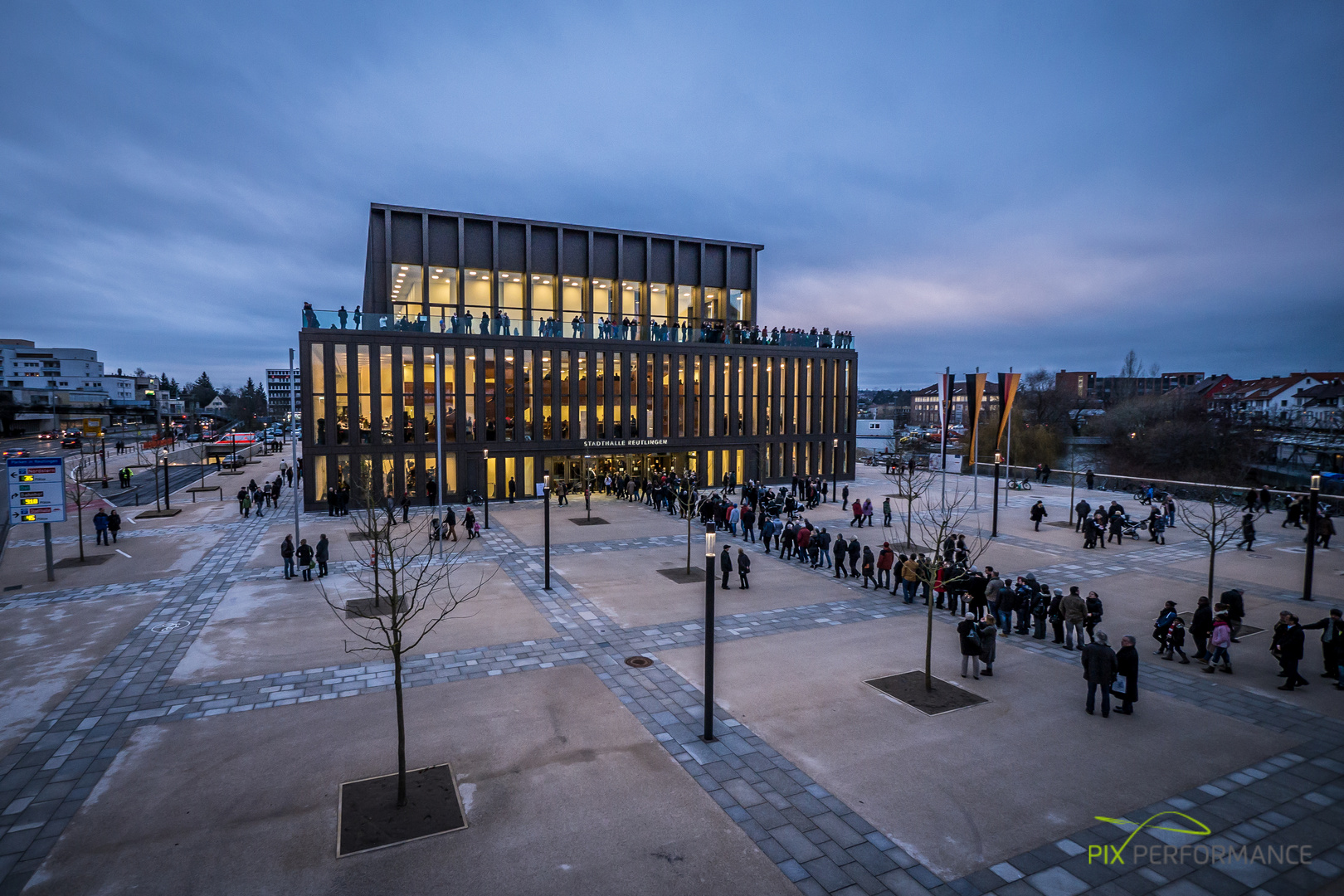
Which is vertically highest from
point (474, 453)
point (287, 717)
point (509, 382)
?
point (509, 382)

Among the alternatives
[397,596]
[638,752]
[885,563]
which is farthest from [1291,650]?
[397,596]

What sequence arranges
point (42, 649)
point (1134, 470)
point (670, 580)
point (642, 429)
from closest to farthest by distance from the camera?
point (42, 649)
point (670, 580)
point (642, 429)
point (1134, 470)

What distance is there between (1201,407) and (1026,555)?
54.5 m

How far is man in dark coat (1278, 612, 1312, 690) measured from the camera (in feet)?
38.0

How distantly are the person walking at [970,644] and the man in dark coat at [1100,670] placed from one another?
72.4 inches

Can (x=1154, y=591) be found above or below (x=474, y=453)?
below

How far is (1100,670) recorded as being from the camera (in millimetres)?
10672

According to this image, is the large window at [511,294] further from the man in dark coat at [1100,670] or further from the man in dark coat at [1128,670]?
the man in dark coat at [1128,670]

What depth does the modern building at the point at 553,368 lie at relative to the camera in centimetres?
3412

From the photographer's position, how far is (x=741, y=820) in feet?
26.0

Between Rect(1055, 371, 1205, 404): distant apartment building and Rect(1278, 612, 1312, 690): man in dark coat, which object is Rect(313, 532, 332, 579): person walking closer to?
Rect(1278, 612, 1312, 690): man in dark coat

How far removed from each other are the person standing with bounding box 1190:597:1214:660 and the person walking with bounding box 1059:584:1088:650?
1.89 metres

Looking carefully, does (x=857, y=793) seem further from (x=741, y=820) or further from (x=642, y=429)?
(x=642, y=429)

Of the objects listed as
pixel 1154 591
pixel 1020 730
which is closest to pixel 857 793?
pixel 1020 730
